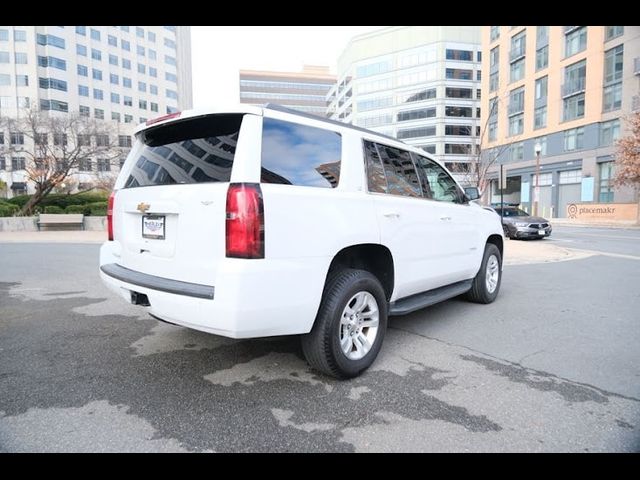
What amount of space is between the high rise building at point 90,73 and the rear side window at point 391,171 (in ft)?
175

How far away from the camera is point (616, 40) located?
3397 centimetres

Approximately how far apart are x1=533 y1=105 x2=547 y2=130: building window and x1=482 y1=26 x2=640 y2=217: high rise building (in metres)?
0.10

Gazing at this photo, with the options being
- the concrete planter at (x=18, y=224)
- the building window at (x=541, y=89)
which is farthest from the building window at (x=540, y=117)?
the concrete planter at (x=18, y=224)

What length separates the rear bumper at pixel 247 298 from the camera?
8.30 ft

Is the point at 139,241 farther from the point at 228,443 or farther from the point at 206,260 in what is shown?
the point at 228,443

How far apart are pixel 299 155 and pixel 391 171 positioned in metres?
1.22

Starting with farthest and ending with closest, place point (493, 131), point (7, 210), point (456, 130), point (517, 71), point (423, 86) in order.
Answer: point (423, 86) → point (456, 130) → point (493, 131) → point (517, 71) → point (7, 210)

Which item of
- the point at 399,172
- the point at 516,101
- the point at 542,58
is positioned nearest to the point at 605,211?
the point at 516,101

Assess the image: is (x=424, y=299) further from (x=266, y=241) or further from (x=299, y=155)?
(x=266, y=241)

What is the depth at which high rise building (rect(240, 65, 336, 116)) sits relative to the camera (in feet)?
393

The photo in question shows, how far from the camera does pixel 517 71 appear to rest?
46.3 m

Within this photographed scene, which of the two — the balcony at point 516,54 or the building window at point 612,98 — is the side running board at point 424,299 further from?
the balcony at point 516,54

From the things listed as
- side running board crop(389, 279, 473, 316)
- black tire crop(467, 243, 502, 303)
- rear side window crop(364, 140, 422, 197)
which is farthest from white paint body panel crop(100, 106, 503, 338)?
black tire crop(467, 243, 502, 303)
